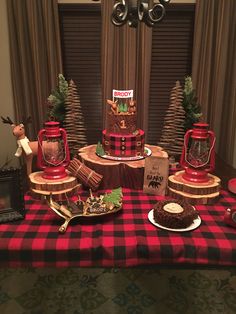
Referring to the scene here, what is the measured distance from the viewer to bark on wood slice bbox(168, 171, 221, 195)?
4.39 feet

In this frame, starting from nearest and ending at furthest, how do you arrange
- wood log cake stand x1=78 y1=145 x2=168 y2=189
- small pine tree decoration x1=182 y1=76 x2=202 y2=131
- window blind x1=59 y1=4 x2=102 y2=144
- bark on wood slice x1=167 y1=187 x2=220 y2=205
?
bark on wood slice x1=167 y1=187 x2=220 y2=205
wood log cake stand x1=78 y1=145 x2=168 y2=189
small pine tree decoration x1=182 y1=76 x2=202 y2=131
window blind x1=59 y1=4 x2=102 y2=144

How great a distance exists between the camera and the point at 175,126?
1952mm

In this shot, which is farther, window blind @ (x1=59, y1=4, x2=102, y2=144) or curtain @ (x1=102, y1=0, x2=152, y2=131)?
window blind @ (x1=59, y1=4, x2=102, y2=144)

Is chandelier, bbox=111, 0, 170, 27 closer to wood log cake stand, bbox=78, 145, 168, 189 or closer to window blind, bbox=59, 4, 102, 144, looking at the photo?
wood log cake stand, bbox=78, 145, 168, 189

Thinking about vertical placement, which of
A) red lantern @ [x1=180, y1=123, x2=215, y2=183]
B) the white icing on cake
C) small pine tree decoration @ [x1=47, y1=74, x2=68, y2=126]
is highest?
small pine tree decoration @ [x1=47, y1=74, x2=68, y2=126]

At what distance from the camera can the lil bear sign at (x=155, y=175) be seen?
1410mm

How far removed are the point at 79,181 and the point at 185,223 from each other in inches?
24.2

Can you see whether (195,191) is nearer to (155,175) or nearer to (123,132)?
(155,175)

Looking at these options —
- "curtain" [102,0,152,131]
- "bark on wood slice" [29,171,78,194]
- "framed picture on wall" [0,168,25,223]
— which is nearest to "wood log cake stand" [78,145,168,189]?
"bark on wood slice" [29,171,78,194]

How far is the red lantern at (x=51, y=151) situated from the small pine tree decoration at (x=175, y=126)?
80 cm

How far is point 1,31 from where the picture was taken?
7.89ft

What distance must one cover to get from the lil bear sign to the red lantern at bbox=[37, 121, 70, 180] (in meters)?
0.43

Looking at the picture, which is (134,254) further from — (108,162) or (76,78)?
(76,78)

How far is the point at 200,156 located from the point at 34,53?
1711 mm
